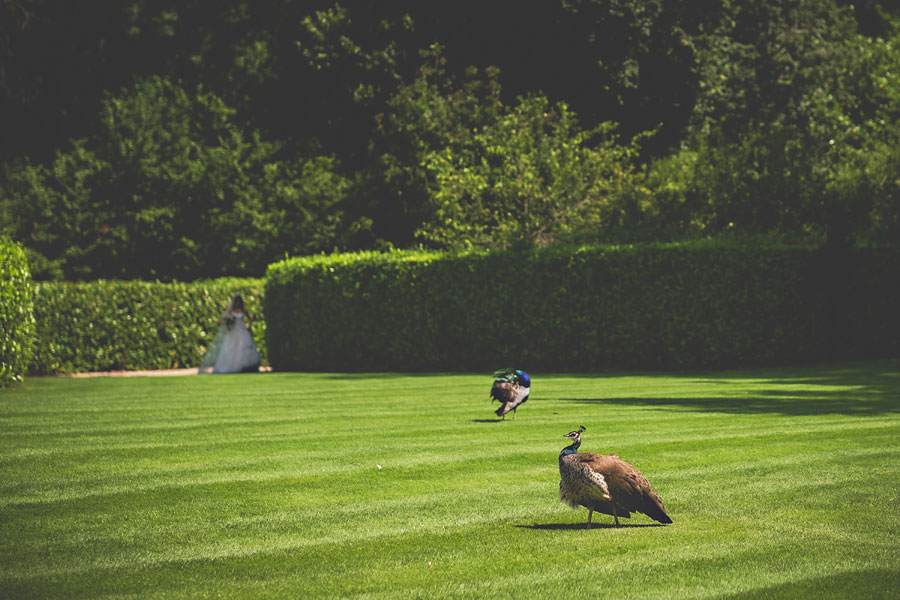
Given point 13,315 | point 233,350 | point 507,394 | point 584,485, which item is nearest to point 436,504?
point 584,485

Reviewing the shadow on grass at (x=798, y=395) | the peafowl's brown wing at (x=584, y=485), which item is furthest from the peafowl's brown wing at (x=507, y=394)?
→ the peafowl's brown wing at (x=584, y=485)

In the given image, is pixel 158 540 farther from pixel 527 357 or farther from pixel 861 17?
pixel 861 17

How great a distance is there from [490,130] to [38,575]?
3080 centimetres

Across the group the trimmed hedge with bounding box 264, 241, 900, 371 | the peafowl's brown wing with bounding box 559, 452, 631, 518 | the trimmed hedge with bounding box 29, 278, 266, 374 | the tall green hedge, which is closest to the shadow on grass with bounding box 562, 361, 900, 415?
the trimmed hedge with bounding box 264, 241, 900, 371

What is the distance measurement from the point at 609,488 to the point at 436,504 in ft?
5.09

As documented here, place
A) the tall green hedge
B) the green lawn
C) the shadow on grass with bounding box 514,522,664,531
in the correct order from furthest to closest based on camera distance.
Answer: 1. the tall green hedge
2. the shadow on grass with bounding box 514,522,664,531
3. the green lawn

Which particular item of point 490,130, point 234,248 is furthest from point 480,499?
point 234,248

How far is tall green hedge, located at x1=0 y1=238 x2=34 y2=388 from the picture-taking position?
2073 centimetres

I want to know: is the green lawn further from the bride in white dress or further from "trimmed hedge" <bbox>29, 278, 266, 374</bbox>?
"trimmed hedge" <bbox>29, 278, 266, 374</bbox>

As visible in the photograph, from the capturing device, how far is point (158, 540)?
21.8 ft

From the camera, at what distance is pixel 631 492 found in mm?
6820

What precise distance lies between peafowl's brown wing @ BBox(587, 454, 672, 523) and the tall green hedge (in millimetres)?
17249

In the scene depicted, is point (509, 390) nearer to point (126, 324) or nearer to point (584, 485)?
point (584, 485)

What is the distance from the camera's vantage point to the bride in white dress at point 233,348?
94.5 feet
